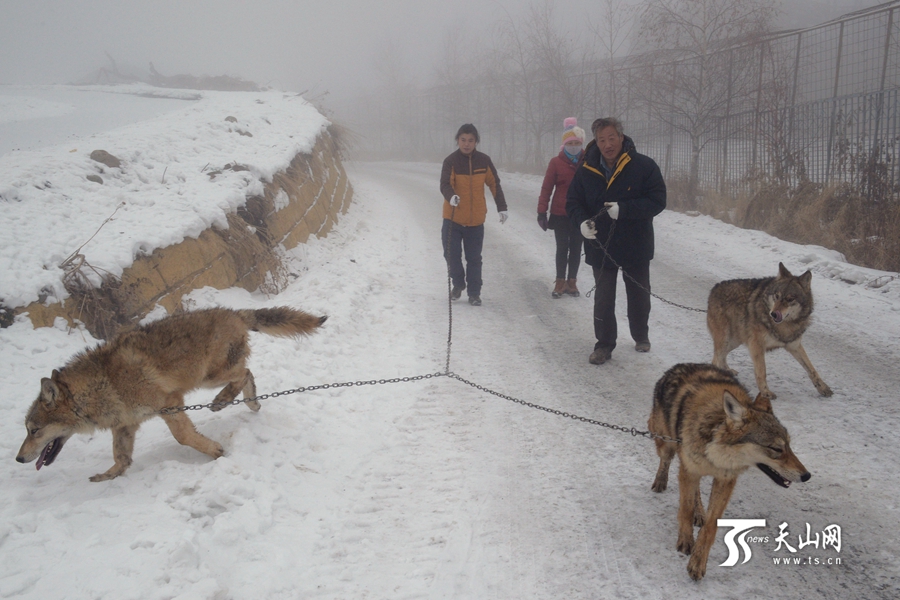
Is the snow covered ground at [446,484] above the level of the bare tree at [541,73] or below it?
below

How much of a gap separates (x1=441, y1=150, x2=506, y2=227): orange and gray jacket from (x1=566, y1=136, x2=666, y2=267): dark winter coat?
2.39 metres

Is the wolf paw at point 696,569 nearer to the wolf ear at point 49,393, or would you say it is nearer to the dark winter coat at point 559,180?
the wolf ear at point 49,393

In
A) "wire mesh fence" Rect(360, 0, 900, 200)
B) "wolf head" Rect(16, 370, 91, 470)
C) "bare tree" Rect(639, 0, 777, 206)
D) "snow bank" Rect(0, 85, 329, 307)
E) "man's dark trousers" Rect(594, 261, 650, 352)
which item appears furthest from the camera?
"bare tree" Rect(639, 0, 777, 206)

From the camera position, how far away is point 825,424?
14.1ft

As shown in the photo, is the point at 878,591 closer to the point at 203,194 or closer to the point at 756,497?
the point at 756,497

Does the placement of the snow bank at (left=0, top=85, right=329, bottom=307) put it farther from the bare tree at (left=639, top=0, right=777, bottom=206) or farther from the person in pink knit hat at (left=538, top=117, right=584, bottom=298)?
the bare tree at (left=639, top=0, right=777, bottom=206)

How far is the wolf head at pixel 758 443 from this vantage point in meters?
2.65

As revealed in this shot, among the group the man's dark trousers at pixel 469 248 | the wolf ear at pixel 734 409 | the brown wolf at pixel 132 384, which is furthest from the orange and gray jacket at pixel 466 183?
the wolf ear at pixel 734 409

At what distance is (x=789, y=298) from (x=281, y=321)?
448 centimetres

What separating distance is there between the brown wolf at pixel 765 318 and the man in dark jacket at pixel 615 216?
0.96m

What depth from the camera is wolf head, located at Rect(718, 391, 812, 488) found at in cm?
265

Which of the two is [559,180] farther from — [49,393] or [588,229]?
[49,393]

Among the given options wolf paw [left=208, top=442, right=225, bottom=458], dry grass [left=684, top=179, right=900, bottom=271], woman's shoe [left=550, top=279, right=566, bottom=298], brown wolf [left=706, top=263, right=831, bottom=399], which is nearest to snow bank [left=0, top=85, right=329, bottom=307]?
wolf paw [left=208, top=442, right=225, bottom=458]

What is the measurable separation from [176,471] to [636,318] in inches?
→ 188
